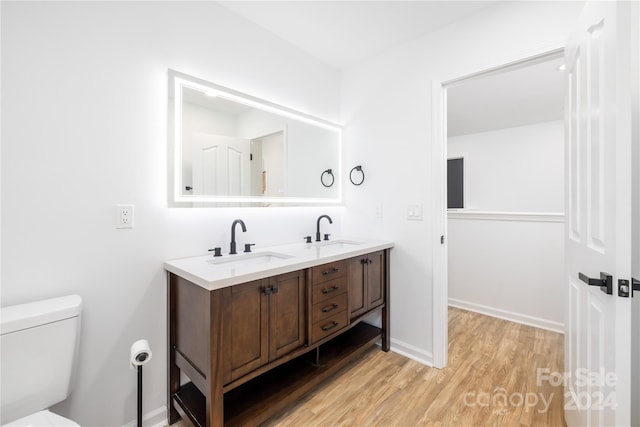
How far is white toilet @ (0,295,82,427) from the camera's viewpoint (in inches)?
39.8

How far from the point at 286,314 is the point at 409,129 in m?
1.64

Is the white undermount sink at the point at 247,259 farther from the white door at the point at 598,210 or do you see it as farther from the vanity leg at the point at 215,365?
the white door at the point at 598,210

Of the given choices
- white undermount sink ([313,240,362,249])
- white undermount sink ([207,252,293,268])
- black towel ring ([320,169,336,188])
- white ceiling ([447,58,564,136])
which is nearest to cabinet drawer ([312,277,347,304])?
white undermount sink ([207,252,293,268])

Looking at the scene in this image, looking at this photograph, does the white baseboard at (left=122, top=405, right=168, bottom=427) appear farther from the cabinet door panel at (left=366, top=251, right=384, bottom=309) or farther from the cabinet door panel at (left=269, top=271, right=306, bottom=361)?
the cabinet door panel at (left=366, top=251, right=384, bottom=309)

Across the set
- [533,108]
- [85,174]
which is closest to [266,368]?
[85,174]

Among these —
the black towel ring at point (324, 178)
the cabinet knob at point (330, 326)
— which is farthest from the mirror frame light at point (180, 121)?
the cabinet knob at point (330, 326)

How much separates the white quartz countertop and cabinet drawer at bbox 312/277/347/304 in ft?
0.50

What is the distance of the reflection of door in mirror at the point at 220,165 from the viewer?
1.73 meters

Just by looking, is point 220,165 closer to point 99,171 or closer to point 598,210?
point 99,171

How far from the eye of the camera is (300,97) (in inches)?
92.4

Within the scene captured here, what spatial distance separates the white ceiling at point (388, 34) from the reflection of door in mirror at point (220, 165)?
2.92 ft

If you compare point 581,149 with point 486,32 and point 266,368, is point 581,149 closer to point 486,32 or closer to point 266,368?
point 486,32

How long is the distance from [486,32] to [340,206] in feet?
5.46

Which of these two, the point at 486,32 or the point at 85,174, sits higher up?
the point at 486,32
